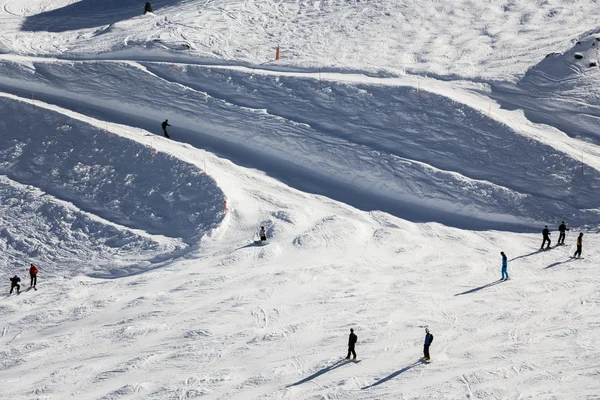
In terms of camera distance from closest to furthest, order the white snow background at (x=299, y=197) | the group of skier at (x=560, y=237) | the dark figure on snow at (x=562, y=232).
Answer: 1. the white snow background at (x=299, y=197)
2. the group of skier at (x=560, y=237)
3. the dark figure on snow at (x=562, y=232)

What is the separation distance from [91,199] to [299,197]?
28.3ft

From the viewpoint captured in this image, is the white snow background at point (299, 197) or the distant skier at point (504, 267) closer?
the white snow background at point (299, 197)

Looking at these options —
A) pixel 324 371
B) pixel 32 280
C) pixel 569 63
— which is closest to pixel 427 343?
pixel 324 371

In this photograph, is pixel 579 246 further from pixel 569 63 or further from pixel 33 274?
pixel 33 274

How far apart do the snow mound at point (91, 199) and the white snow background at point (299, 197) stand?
107 millimetres

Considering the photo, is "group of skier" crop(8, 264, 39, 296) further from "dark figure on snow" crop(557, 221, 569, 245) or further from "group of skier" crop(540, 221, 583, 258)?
"dark figure on snow" crop(557, 221, 569, 245)

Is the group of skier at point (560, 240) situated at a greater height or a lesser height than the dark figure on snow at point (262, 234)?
greater

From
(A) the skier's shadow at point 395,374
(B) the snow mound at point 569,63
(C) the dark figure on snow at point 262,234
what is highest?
(B) the snow mound at point 569,63

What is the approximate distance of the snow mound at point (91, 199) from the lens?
100ft

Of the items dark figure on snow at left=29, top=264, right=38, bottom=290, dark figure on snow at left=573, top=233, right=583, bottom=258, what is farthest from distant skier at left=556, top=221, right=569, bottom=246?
dark figure on snow at left=29, top=264, right=38, bottom=290

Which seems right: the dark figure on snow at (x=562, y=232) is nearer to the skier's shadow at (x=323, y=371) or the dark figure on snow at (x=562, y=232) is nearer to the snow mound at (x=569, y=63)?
the skier's shadow at (x=323, y=371)

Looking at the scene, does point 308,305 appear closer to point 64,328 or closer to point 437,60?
point 64,328

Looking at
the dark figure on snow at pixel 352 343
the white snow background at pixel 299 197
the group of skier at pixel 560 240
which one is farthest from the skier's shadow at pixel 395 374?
the group of skier at pixel 560 240

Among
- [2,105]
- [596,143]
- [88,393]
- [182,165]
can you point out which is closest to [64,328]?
[88,393]
